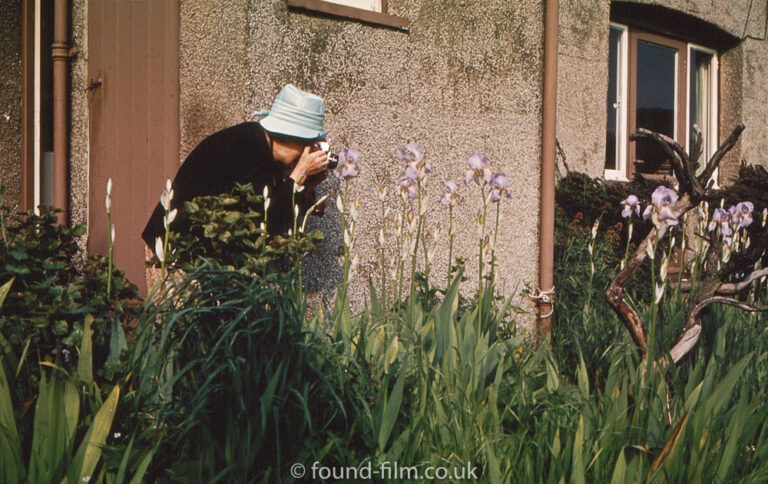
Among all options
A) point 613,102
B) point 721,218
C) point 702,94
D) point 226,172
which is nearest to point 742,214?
point 721,218

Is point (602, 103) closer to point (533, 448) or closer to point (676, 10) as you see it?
point (676, 10)

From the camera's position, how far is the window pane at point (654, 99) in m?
6.71

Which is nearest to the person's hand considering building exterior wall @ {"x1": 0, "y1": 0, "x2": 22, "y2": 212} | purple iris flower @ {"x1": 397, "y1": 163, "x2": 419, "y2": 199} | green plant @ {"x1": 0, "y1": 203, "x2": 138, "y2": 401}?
purple iris flower @ {"x1": 397, "y1": 163, "x2": 419, "y2": 199}

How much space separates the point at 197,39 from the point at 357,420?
2.11 metres

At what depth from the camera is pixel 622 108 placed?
6535mm

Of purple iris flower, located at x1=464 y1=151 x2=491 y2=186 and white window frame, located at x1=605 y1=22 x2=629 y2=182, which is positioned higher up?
white window frame, located at x1=605 y1=22 x2=629 y2=182

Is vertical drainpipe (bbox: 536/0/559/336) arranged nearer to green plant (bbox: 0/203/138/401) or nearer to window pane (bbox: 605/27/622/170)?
window pane (bbox: 605/27/622/170)

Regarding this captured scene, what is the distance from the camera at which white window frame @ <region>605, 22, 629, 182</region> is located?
6445 mm

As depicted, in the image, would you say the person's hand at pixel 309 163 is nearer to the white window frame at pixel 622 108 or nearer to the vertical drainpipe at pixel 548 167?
the vertical drainpipe at pixel 548 167

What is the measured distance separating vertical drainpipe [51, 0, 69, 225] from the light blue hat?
3.39 feet

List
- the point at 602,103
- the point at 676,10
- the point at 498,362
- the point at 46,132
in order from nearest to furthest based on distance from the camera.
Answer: the point at 498,362
the point at 46,132
the point at 602,103
the point at 676,10

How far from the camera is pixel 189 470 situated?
1.82m

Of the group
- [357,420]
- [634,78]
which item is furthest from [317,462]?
[634,78]

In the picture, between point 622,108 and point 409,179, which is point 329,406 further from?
point 622,108
